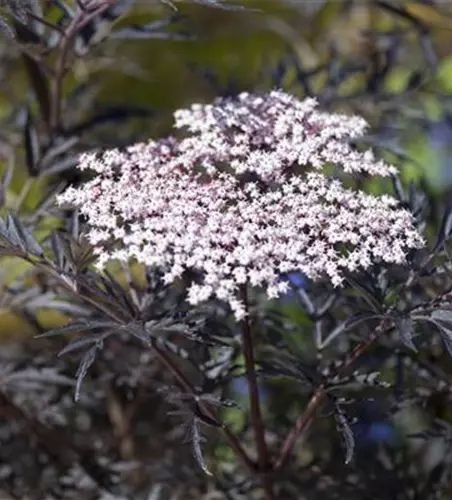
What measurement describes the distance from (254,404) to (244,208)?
19 centimetres

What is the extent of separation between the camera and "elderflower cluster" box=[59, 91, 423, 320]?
1.95 feet

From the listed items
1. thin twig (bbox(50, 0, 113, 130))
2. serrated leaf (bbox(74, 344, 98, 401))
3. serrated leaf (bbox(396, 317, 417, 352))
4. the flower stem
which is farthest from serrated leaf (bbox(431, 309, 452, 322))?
thin twig (bbox(50, 0, 113, 130))

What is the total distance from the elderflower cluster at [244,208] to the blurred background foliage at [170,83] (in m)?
0.11

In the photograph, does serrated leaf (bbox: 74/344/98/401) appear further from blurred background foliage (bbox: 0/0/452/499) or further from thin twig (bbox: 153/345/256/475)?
blurred background foliage (bbox: 0/0/452/499)

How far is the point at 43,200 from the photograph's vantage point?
850 millimetres

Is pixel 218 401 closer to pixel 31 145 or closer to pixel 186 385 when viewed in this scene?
pixel 186 385

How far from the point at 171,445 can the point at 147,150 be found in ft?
1.35

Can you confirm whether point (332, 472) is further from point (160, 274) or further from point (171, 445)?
point (160, 274)

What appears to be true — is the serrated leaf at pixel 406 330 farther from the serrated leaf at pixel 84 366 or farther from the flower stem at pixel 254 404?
the serrated leaf at pixel 84 366

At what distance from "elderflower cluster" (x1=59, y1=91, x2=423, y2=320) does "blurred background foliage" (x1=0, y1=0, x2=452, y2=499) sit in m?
0.11

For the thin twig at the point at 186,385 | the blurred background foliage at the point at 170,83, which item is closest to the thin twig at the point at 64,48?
the blurred background foliage at the point at 170,83

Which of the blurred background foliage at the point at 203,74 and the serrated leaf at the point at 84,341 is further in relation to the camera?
the blurred background foliage at the point at 203,74

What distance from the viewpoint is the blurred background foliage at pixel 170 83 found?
0.89 m

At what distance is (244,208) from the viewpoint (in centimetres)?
62
